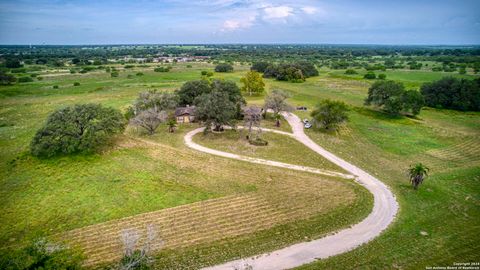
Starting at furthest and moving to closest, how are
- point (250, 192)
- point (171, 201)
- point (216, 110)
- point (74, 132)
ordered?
1. point (216, 110)
2. point (74, 132)
3. point (250, 192)
4. point (171, 201)

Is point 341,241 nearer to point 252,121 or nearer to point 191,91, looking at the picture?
point 252,121

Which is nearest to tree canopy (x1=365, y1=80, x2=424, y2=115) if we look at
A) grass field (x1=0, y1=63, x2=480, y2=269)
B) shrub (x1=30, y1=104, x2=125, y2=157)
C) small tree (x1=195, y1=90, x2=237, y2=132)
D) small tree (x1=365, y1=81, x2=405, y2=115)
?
small tree (x1=365, y1=81, x2=405, y2=115)

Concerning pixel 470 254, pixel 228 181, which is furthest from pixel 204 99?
pixel 470 254

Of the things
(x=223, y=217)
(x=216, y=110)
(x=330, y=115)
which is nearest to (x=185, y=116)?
(x=216, y=110)

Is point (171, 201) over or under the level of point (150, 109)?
under

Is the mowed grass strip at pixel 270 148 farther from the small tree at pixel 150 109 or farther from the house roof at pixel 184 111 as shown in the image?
the house roof at pixel 184 111

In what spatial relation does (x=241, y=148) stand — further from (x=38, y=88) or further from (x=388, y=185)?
(x=38, y=88)

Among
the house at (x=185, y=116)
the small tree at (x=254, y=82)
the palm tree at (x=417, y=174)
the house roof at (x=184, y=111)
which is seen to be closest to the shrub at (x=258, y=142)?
the house at (x=185, y=116)

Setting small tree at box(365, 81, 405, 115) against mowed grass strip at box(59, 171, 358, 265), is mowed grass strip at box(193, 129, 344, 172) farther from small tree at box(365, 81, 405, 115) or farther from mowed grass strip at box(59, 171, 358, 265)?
small tree at box(365, 81, 405, 115)

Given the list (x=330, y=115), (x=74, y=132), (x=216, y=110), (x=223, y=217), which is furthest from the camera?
(x=330, y=115)
